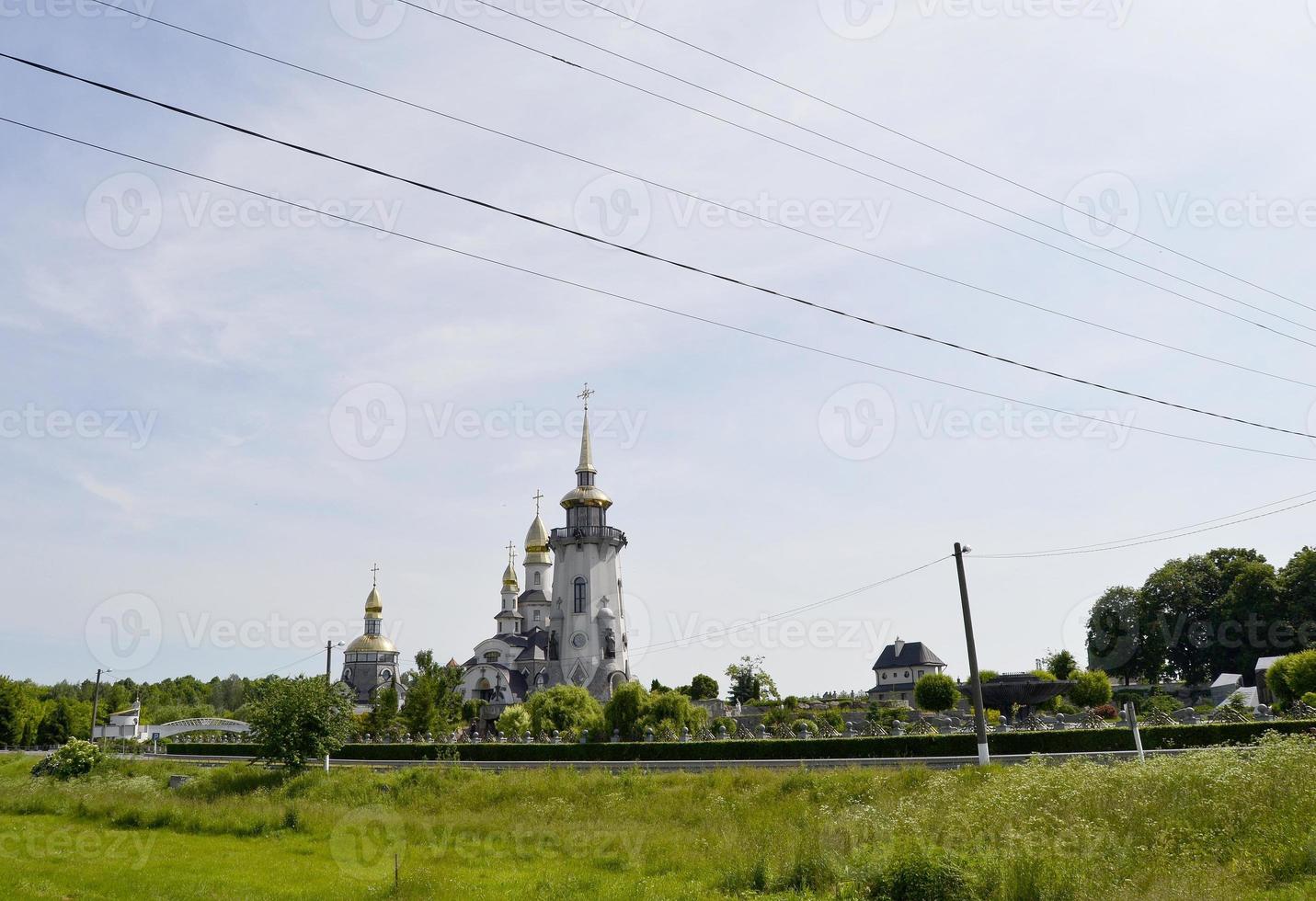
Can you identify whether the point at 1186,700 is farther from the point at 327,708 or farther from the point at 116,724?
the point at 116,724

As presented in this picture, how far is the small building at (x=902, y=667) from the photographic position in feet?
320

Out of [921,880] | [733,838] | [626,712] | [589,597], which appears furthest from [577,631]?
[921,880]

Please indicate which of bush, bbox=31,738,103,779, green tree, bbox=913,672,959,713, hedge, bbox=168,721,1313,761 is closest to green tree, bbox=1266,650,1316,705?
hedge, bbox=168,721,1313,761

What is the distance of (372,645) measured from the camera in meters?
96.7

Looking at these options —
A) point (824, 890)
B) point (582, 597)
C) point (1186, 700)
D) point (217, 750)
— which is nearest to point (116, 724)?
point (217, 750)

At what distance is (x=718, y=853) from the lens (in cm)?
1900

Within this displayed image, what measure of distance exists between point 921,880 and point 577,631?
62429 millimetres

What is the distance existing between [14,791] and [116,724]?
52365mm

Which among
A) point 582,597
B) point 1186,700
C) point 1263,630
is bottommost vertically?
point 1186,700

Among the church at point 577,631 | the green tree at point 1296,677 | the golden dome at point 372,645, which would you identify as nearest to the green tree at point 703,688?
the church at point 577,631

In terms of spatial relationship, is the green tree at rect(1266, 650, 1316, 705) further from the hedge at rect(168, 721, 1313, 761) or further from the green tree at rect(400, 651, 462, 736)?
the green tree at rect(400, 651, 462, 736)

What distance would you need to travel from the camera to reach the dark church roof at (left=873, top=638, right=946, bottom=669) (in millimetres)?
98062

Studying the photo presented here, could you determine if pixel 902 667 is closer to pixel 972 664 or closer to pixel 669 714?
pixel 669 714

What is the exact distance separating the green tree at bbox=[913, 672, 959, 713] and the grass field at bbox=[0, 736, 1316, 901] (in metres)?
38.1
